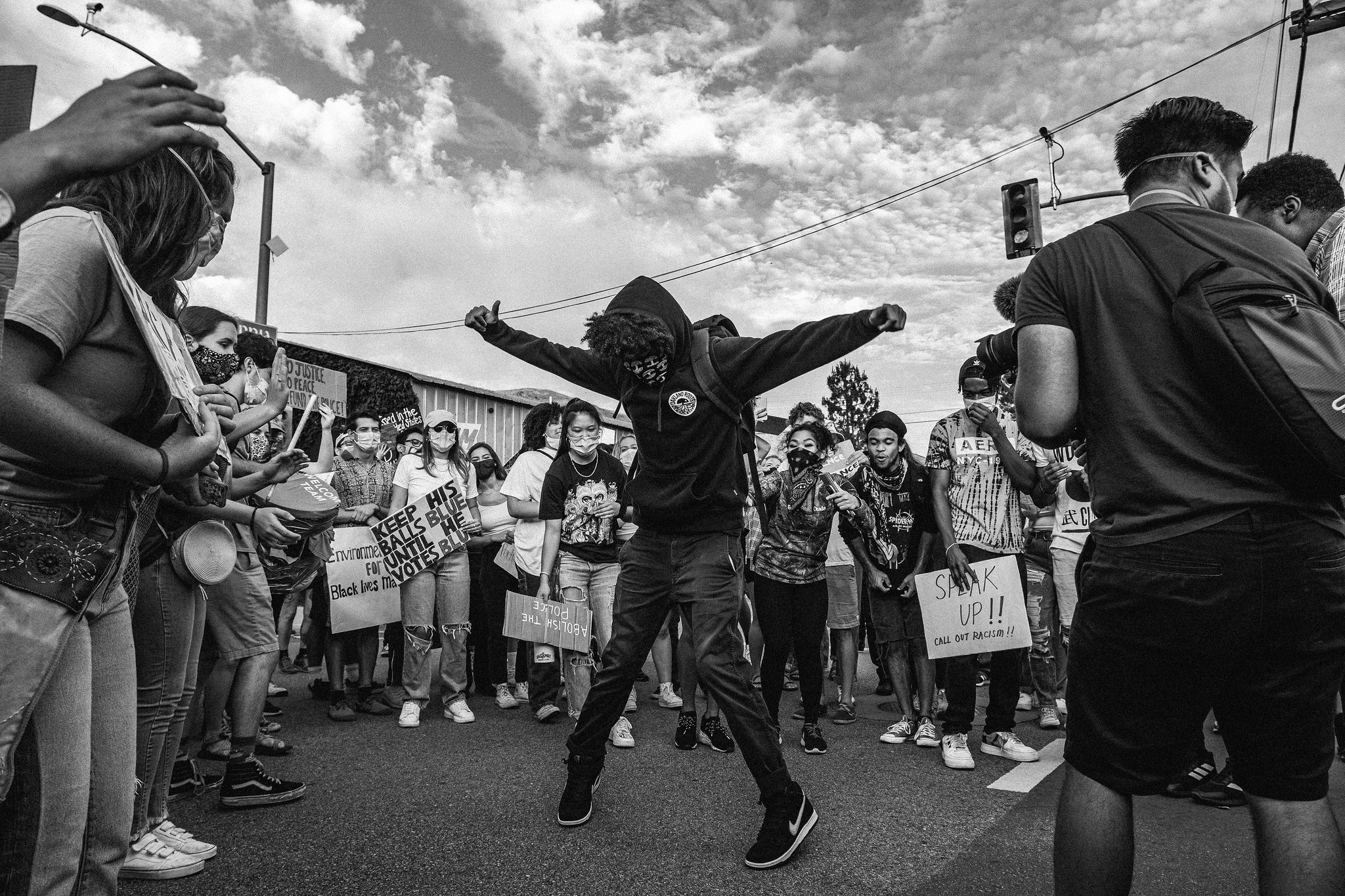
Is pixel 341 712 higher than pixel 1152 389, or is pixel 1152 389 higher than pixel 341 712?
pixel 1152 389

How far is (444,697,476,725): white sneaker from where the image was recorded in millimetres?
5488

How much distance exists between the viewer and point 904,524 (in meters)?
5.25

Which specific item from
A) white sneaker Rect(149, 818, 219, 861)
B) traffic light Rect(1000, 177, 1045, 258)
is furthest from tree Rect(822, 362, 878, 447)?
white sneaker Rect(149, 818, 219, 861)

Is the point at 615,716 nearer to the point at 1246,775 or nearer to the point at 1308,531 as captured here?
the point at 1246,775

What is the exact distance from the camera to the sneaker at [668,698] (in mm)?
6105

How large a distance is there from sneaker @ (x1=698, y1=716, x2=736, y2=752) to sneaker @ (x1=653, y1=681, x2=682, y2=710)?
1122 millimetres

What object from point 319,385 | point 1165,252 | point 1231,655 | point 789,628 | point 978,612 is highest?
point 319,385

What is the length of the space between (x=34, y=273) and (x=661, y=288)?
2484mm

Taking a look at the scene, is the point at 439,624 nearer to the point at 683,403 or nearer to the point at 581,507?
the point at 581,507

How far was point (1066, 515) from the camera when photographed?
539cm

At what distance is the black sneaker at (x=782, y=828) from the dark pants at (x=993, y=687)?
177cm

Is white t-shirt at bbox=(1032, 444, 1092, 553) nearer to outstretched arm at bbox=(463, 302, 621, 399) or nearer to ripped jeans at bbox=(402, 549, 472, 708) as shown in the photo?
outstretched arm at bbox=(463, 302, 621, 399)

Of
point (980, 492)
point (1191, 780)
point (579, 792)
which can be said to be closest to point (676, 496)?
point (579, 792)

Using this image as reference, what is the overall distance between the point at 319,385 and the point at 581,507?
3.68 meters
